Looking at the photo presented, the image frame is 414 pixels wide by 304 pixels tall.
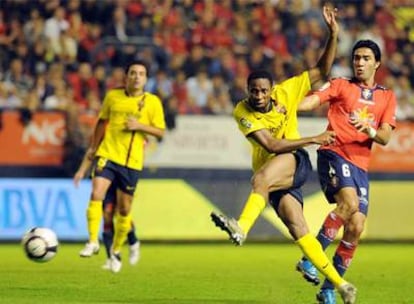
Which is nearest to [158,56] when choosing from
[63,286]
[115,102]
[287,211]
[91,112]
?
[91,112]

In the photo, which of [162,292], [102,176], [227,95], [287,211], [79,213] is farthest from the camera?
[227,95]

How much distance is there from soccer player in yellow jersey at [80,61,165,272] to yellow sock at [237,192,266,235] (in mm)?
4156

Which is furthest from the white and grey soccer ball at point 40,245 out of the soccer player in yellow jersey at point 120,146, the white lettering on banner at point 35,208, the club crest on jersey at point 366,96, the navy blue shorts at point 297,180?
the white lettering on banner at point 35,208

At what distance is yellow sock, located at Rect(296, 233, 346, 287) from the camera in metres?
10.3

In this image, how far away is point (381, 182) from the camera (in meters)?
21.2

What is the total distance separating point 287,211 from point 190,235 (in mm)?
9851

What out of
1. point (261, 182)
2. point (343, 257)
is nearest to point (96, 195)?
point (261, 182)

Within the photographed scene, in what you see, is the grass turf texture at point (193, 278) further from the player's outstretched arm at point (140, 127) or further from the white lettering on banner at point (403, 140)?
the white lettering on banner at point (403, 140)

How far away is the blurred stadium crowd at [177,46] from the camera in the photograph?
2209cm

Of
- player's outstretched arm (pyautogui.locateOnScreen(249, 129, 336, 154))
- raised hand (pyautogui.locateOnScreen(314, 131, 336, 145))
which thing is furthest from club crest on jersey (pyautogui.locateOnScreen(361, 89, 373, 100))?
raised hand (pyautogui.locateOnScreen(314, 131, 336, 145))

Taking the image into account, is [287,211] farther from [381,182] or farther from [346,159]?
[381,182]

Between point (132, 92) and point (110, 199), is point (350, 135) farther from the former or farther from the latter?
point (110, 199)

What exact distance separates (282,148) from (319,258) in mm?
987

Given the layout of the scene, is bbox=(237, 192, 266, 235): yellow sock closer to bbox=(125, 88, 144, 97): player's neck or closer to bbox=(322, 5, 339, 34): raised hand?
bbox=(322, 5, 339, 34): raised hand
